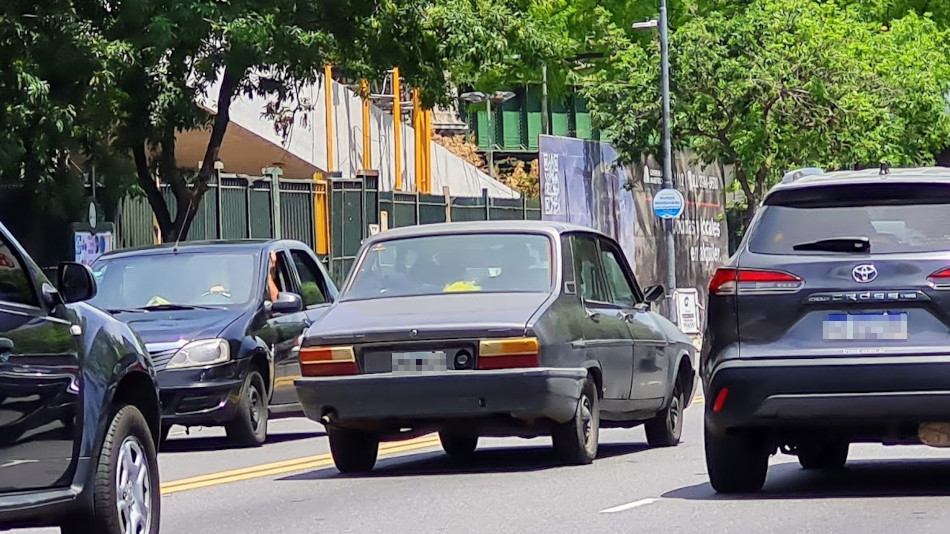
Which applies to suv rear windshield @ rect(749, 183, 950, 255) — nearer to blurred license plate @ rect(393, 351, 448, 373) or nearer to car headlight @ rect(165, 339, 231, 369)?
blurred license plate @ rect(393, 351, 448, 373)

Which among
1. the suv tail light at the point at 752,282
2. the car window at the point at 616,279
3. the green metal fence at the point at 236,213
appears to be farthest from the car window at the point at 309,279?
the green metal fence at the point at 236,213

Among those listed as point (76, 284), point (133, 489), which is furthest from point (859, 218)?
point (76, 284)

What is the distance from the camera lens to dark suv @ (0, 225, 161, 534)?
721 centimetres

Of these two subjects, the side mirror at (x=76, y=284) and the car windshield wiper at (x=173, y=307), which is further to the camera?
the car windshield wiper at (x=173, y=307)

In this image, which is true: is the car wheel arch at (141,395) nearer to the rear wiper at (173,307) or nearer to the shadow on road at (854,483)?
the shadow on road at (854,483)

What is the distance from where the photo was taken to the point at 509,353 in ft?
38.5

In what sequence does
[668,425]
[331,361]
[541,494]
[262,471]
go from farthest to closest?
1. [668,425]
2. [262,471]
3. [331,361]
4. [541,494]

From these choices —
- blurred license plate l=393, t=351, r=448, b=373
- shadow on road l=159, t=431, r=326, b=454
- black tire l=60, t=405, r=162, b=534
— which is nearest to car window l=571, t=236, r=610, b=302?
blurred license plate l=393, t=351, r=448, b=373

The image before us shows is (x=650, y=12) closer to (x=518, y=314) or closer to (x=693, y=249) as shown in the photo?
(x=693, y=249)

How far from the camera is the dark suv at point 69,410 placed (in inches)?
284

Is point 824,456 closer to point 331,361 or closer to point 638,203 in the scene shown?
point 331,361

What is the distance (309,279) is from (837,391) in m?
7.94

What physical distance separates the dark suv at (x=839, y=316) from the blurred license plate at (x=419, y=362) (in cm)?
195

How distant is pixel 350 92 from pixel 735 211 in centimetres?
1323
